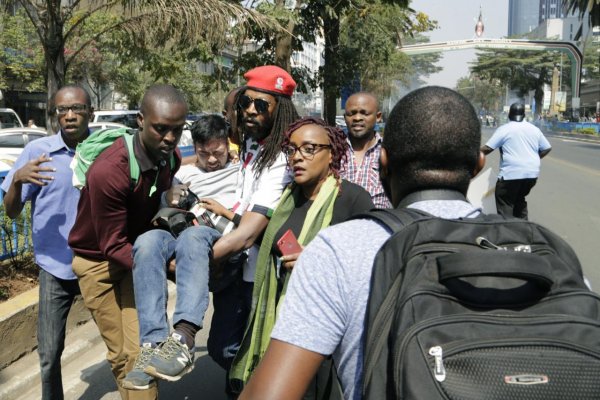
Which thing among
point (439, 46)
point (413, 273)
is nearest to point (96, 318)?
point (413, 273)

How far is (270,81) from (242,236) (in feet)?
2.51

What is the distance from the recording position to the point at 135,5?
864 cm

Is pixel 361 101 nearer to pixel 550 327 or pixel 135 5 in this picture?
pixel 550 327

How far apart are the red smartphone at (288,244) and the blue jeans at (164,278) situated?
12.1 inches

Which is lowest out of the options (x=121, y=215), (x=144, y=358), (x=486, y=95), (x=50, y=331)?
(x=486, y=95)

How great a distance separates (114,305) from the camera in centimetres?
323

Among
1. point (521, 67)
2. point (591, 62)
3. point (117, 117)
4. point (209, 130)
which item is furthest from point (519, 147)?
point (591, 62)

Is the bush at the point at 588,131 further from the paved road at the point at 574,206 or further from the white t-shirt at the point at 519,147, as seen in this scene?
the white t-shirt at the point at 519,147

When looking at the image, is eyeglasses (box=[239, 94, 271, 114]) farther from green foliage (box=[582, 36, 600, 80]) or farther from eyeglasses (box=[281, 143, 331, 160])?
green foliage (box=[582, 36, 600, 80])

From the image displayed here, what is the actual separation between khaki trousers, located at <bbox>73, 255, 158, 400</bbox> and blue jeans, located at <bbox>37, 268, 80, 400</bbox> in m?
0.39

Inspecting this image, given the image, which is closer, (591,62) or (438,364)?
(438,364)

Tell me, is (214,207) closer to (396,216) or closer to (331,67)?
(396,216)

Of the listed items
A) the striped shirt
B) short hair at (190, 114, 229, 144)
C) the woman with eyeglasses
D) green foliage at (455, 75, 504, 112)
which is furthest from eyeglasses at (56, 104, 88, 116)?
green foliage at (455, 75, 504, 112)

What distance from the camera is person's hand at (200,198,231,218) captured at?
2857 millimetres
